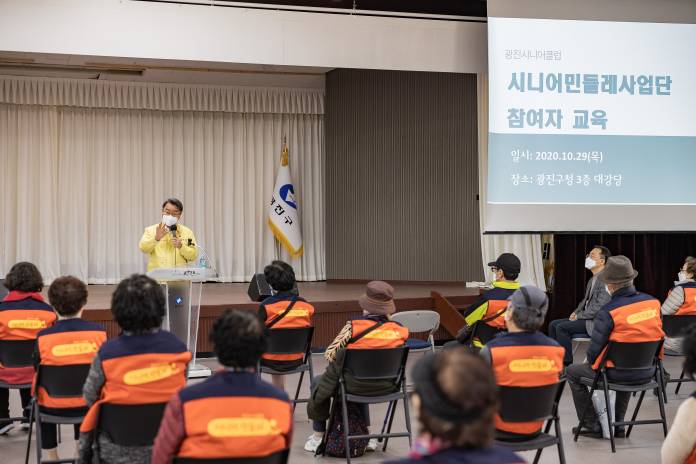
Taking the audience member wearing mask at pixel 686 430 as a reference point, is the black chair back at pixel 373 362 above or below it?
below

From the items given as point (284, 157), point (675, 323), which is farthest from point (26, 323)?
point (284, 157)

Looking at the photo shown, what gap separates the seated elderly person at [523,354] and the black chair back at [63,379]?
5.87ft

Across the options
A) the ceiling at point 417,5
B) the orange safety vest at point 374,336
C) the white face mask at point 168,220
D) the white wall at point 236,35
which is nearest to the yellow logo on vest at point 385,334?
the orange safety vest at point 374,336

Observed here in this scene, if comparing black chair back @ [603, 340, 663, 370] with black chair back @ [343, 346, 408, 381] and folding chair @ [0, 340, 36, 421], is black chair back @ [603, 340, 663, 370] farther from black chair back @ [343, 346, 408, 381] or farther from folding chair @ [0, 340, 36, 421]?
folding chair @ [0, 340, 36, 421]

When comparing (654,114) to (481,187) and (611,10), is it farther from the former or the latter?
(481,187)

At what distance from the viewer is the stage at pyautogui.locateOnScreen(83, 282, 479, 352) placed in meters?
7.90

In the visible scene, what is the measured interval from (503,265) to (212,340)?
3.50 meters

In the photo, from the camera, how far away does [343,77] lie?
11.1 m

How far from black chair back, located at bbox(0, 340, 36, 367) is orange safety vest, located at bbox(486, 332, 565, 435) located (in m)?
2.52

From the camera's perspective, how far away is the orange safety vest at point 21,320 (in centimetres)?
455

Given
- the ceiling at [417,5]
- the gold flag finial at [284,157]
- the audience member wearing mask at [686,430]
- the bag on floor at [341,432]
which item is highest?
the ceiling at [417,5]

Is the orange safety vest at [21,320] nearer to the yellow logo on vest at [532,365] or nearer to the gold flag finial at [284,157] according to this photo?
the yellow logo on vest at [532,365]

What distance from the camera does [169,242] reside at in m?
6.52

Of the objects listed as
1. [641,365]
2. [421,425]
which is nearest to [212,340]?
[421,425]
